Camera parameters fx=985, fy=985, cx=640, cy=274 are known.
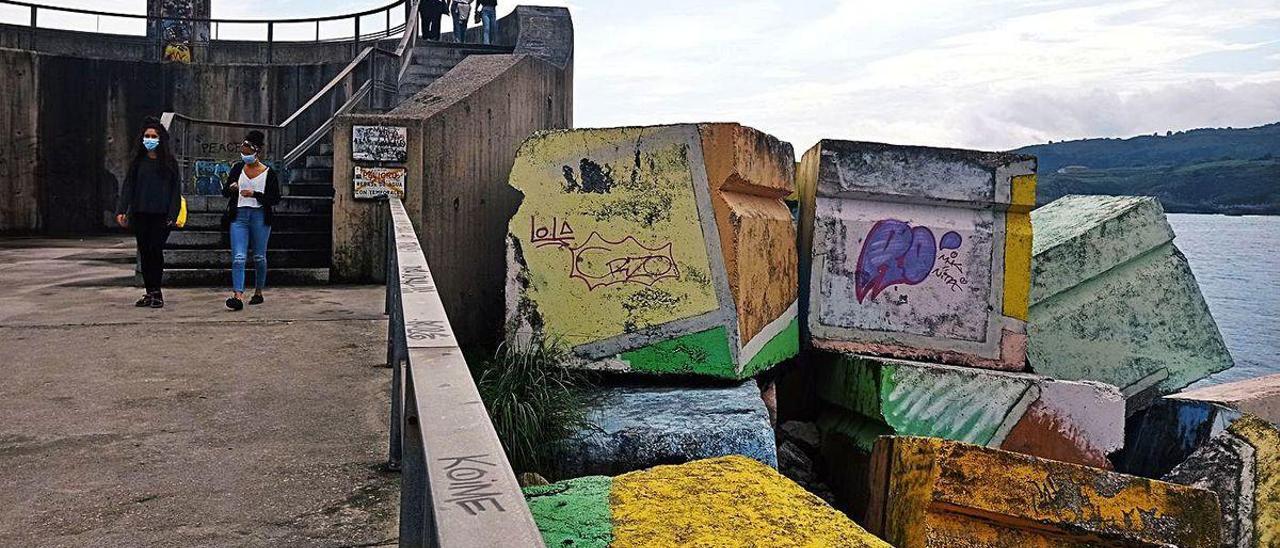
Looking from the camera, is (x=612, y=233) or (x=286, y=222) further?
(x=286, y=222)

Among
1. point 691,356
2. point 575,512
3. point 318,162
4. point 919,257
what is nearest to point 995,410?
point 919,257

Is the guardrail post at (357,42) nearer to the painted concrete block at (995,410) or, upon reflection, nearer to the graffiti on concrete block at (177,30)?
the graffiti on concrete block at (177,30)

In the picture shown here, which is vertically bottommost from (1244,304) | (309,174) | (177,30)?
(1244,304)

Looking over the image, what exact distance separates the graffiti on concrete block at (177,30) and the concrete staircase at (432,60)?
8.08 meters

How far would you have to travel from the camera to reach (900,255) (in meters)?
5.61

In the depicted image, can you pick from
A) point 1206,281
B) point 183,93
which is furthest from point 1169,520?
point 1206,281

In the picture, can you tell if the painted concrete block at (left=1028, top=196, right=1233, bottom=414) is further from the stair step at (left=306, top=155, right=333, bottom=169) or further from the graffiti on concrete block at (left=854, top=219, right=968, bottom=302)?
the stair step at (left=306, top=155, right=333, bottom=169)

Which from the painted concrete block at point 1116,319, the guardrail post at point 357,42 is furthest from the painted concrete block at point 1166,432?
the guardrail post at point 357,42

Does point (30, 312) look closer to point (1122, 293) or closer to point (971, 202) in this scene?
point (971, 202)

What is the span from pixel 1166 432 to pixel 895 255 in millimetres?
2360

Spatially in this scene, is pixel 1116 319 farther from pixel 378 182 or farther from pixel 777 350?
pixel 378 182

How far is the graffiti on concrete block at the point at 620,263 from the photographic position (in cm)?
486

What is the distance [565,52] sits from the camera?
11102 mm

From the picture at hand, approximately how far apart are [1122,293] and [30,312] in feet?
24.4
